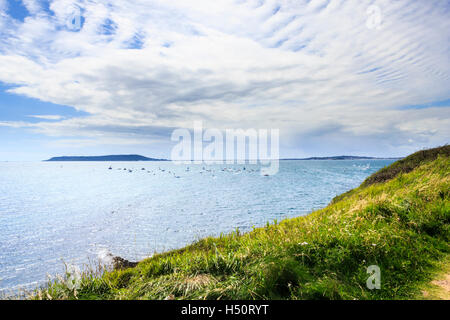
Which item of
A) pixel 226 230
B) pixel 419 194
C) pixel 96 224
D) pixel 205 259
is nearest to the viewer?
pixel 205 259

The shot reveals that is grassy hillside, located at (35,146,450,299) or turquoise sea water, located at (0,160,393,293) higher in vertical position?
grassy hillside, located at (35,146,450,299)

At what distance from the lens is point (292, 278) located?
4.43m

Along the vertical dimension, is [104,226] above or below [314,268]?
below

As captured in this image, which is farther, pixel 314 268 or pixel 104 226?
pixel 104 226

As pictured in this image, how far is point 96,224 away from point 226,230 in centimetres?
1617

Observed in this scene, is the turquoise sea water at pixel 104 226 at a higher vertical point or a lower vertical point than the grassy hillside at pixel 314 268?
lower

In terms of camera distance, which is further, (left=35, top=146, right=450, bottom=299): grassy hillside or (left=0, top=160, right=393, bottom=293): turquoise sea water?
(left=0, top=160, right=393, bottom=293): turquoise sea water

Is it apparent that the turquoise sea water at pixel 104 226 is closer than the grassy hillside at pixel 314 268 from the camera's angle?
No

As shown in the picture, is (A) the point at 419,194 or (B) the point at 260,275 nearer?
(B) the point at 260,275
